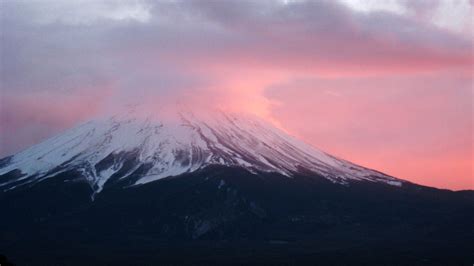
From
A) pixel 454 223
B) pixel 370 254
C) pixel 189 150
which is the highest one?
pixel 189 150

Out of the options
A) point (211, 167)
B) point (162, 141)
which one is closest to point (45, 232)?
point (211, 167)

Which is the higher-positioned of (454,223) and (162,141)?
(162,141)

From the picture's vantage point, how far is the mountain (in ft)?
381

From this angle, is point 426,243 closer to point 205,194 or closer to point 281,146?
point 205,194

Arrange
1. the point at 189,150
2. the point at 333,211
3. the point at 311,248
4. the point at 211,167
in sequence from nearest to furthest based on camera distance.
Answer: the point at 311,248 < the point at 333,211 < the point at 211,167 < the point at 189,150

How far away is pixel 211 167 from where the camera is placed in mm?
157000

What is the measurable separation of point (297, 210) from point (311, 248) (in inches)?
1043

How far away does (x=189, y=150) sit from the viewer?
6604 inches

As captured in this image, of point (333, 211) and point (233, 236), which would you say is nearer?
point (233, 236)

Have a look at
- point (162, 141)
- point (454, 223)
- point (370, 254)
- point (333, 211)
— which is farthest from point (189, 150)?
point (370, 254)

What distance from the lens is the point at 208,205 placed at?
14338 centimetres

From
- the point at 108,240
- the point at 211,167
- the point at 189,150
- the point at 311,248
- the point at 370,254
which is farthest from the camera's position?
the point at 189,150

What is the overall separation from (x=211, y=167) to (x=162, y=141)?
19.7 m

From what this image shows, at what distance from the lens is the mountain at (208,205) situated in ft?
381
